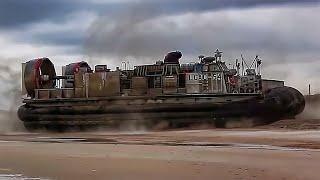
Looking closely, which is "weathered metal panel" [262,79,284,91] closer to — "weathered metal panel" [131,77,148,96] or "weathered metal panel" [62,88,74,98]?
"weathered metal panel" [131,77,148,96]

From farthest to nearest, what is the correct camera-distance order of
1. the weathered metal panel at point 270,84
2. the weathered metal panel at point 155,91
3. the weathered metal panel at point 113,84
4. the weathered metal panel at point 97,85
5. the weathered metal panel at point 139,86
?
the weathered metal panel at point 270,84 < the weathered metal panel at point 97,85 < the weathered metal panel at point 113,84 < the weathered metal panel at point 139,86 < the weathered metal panel at point 155,91

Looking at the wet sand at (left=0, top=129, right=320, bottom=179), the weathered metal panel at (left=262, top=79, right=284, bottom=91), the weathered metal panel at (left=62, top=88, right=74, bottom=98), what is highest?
the weathered metal panel at (left=262, top=79, right=284, bottom=91)

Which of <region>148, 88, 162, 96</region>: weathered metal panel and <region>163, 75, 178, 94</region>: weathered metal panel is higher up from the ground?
<region>163, 75, 178, 94</region>: weathered metal panel

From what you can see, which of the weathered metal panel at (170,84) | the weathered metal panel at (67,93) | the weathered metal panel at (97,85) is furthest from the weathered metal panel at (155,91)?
the weathered metal panel at (67,93)

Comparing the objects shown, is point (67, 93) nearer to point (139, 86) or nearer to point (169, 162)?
point (139, 86)

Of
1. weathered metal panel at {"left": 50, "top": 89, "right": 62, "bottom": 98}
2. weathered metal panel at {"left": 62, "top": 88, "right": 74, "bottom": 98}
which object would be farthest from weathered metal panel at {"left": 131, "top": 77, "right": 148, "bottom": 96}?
weathered metal panel at {"left": 50, "top": 89, "right": 62, "bottom": 98}

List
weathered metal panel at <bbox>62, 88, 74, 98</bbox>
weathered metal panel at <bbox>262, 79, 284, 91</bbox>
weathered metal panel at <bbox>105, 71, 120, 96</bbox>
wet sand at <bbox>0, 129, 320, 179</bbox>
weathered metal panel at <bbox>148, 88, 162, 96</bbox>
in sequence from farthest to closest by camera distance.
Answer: weathered metal panel at <bbox>62, 88, 74, 98</bbox>
weathered metal panel at <bbox>262, 79, 284, 91</bbox>
weathered metal panel at <bbox>105, 71, 120, 96</bbox>
weathered metal panel at <bbox>148, 88, 162, 96</bbox>
wet sand at <bbox>0, 129, 320, 179</bbox>

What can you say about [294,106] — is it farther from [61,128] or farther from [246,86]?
[61,128]

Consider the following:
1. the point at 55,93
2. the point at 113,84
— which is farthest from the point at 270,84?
the point at 55,93

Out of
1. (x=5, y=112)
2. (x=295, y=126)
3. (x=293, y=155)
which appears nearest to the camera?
(x=293, y=155)

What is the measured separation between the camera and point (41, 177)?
35.3ft

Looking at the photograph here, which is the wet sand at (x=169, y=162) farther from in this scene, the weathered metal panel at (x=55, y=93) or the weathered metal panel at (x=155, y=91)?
the weathered metal panel at (x=55, y=93)

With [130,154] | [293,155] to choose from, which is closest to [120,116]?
[130,154]

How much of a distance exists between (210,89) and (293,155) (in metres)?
14.6
